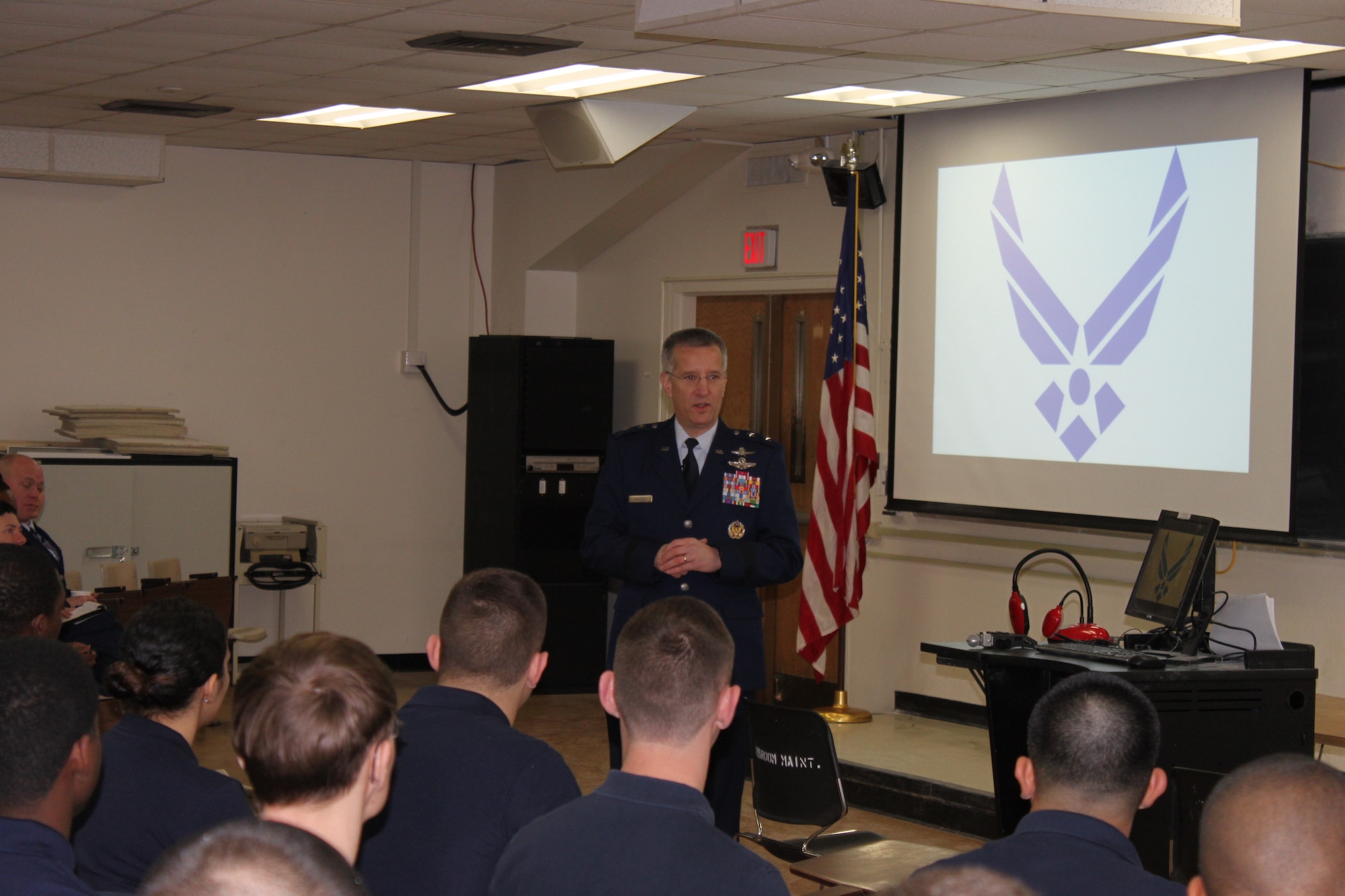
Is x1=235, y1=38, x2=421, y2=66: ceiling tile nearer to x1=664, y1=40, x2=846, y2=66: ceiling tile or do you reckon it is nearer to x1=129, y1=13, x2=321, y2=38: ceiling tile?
x1=129, y1=13, x2=321, y2=38: ceiling tile

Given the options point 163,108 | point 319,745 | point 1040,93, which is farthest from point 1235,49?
point 163,108

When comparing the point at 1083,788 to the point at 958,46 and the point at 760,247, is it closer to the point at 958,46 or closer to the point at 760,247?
the point at 958,46

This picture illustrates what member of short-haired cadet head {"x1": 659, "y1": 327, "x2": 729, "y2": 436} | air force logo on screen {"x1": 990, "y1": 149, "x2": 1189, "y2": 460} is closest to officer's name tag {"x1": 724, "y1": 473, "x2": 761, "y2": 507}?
short-haired cadet head {"x1": 659, "y1": 327, "x2": 729, "y2": 436}

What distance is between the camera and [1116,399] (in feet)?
18.5

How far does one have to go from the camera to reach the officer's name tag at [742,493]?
3.70 m

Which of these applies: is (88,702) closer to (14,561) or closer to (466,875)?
(466,875)

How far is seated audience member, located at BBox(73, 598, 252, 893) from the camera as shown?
2180mm

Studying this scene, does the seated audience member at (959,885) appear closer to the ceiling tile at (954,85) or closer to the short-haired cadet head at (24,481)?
the ceiling tile at (954,85)

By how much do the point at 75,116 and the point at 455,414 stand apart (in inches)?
109

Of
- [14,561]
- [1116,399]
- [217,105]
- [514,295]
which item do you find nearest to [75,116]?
[217,105]

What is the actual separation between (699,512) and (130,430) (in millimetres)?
4596

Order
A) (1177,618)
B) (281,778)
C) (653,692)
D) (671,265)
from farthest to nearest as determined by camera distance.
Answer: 1. (671,265)
2. (1177,618)
3. (653,692)
4. (281,778)

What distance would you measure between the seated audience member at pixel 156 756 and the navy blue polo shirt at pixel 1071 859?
3.58 ft

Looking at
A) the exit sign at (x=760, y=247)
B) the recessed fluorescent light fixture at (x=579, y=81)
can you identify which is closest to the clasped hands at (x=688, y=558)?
the recessed fluorescent light fixture at (x=579, y=81)
